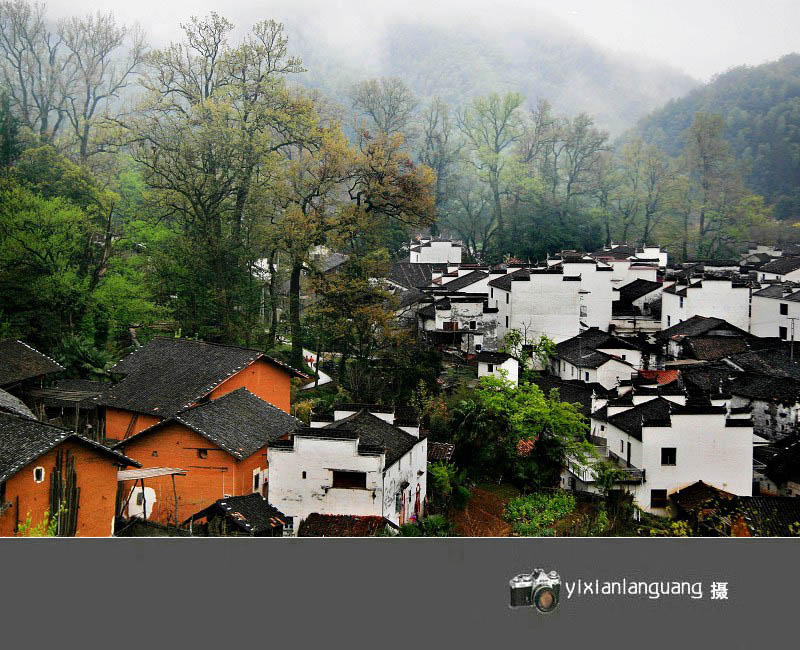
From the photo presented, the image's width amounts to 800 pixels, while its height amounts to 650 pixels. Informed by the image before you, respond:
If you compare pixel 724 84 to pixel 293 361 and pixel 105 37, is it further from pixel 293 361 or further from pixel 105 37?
pixel 105 37

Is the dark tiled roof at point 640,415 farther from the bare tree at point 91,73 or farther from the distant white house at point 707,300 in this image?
the bare tree at point 91,73

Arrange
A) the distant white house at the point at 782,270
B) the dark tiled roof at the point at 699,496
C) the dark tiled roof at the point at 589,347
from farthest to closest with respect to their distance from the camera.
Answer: the dark tiled roof at the point at 589,347 < the distant white house at the point at 782,270 < the dark tiled roof at the point at 699,496

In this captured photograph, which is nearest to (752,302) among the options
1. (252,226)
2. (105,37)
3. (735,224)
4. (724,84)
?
(735,224)

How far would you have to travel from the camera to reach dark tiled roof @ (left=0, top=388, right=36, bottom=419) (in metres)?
4.39

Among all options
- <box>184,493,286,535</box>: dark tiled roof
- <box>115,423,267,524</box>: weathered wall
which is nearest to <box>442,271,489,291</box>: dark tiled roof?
<box>115,423,267,524</box>: weathered wall

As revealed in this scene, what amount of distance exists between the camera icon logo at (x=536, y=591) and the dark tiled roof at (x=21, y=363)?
3134 millimetres

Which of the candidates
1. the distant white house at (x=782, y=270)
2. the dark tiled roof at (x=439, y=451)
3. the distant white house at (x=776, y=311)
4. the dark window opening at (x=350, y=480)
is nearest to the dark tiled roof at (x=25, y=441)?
the dark window opening at (x=350, y=480)

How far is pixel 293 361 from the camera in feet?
17.8

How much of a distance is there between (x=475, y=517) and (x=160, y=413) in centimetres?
205

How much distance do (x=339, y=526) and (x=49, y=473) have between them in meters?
1.42

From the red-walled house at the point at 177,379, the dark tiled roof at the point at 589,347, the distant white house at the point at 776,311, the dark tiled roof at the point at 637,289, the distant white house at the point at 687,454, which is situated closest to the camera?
the distant white house at the point at 687,454

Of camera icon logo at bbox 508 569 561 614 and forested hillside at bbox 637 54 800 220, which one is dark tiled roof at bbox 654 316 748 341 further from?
camera icon logo at bbox 508 569 561 614

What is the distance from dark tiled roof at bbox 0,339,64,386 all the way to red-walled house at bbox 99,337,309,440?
1.27 feet

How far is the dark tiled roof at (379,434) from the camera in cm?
422
